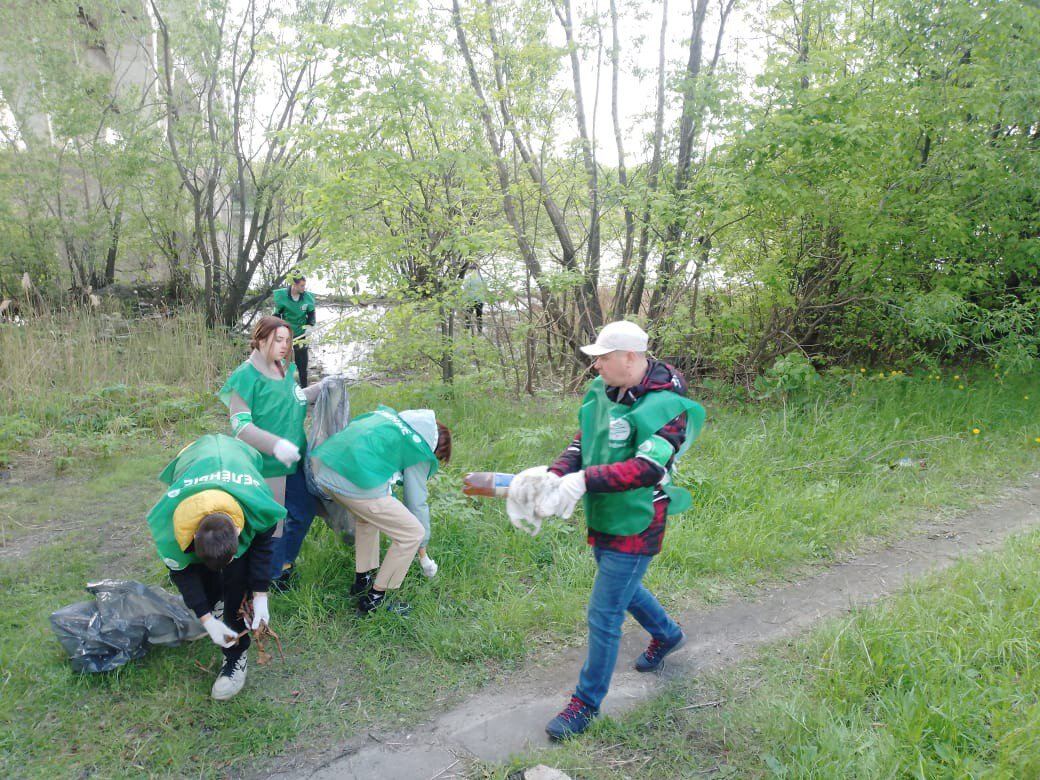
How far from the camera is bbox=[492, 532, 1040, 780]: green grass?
8.71ft

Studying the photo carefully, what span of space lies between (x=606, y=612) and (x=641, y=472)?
676 millimetres

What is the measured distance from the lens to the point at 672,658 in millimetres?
3568

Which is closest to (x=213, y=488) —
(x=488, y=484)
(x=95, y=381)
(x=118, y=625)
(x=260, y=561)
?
(x=260, y=561)

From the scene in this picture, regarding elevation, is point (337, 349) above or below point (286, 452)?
below

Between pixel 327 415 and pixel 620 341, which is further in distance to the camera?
pixel 327 415

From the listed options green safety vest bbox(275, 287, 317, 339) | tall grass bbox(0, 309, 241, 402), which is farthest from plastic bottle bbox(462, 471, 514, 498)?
tall grass bbox(0, 309, 241, 402)

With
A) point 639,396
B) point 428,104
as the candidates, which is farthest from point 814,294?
point 639,396

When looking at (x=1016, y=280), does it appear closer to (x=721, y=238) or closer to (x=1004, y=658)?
(x=721, y=238)

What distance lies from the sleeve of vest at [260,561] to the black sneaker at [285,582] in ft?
2.62

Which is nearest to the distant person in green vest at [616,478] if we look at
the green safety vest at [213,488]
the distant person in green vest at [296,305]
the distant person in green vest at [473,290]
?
the green safety vest at [213,488]

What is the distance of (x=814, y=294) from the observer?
788 centimetres

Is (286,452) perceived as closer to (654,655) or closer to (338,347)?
(654,655)

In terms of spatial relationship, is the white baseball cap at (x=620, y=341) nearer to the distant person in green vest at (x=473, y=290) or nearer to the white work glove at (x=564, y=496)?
the white work glove at (x=564, y=496)

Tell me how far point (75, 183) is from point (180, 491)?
37.8 ft
